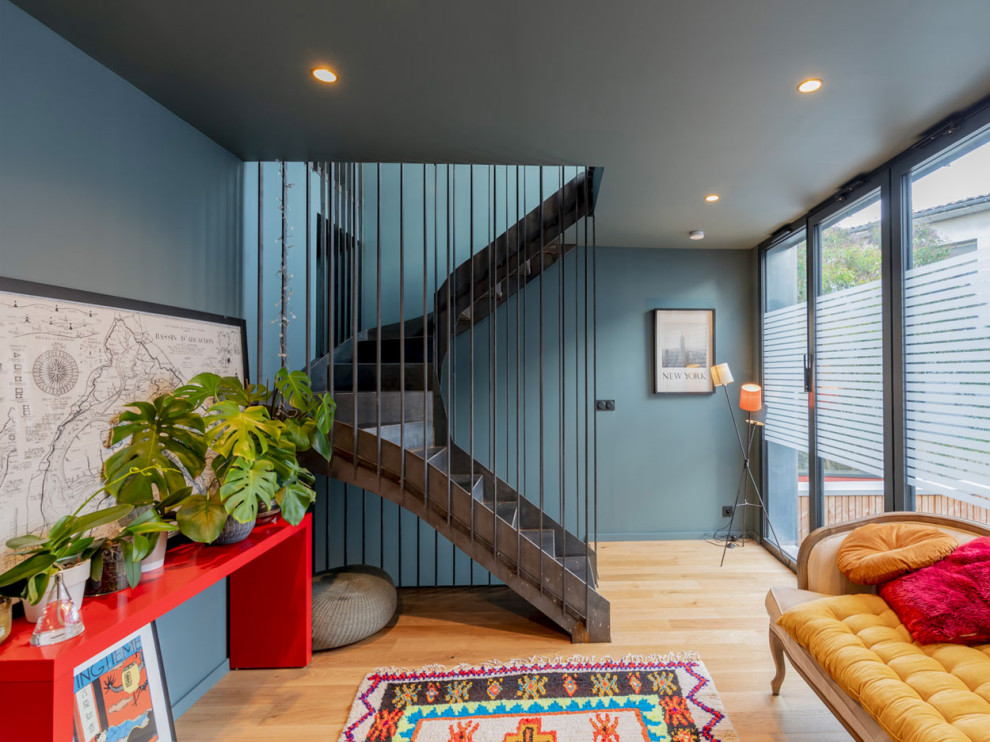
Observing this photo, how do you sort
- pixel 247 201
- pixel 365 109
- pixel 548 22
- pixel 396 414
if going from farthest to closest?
1. pixel 396 414
2. pixel 247 201
3. pixel 365 109
4. pixel 548 22

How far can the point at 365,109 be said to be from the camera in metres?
1.95

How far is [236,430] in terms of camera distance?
69.7 inches

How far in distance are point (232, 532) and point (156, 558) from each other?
27 centimetres

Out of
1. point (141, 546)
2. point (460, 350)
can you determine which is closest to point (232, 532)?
point (141, 546)

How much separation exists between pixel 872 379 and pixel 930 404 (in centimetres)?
39

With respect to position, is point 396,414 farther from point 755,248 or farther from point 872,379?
point 755,248

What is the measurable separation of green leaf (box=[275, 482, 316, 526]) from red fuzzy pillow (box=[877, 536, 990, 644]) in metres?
2.20

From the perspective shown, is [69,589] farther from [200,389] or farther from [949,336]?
Result: [949,336]

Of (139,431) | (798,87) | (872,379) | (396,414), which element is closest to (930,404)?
(872,379)

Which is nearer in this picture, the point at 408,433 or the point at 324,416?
the point at 324,416

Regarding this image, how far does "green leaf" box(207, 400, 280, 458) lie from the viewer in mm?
1729

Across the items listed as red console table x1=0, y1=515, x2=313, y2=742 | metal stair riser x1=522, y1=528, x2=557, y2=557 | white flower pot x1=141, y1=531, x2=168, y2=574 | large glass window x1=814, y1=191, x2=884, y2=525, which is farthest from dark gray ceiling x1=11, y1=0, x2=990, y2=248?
metal stair riser x1=522, y1=528, x2=557, y2=557

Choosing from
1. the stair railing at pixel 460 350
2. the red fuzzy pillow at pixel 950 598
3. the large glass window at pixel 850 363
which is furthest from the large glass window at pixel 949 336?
the stair railing at pixel 460 350

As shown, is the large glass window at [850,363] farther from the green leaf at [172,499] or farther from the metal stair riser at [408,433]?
the green leaf at [172,499]
